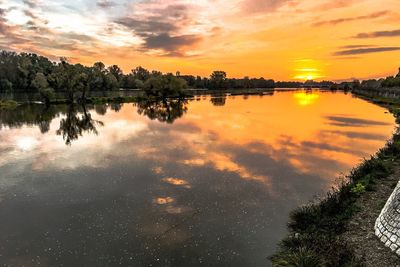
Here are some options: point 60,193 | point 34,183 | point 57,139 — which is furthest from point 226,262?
point 57,139

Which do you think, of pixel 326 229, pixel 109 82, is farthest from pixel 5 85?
pixel 326 229

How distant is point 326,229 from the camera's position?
49.1 ft

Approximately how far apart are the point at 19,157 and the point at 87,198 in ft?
46.4

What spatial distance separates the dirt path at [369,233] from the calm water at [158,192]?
11.3 ft

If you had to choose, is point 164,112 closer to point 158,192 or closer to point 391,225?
point 158,192

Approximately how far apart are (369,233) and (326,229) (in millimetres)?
1862

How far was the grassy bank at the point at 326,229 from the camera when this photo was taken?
12023 millimetres

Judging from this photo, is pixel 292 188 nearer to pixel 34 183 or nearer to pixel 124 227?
pixel 124 227

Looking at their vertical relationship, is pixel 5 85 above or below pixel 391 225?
above

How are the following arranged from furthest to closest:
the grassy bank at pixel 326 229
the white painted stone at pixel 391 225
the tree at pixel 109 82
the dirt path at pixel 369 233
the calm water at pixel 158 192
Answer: the tree at pixel 109 82, the calm water at pixel 158 192, the white painted stone at pixel 391 225, the grassy bank at pixel 326 229, the dirt path at pixel 369 233

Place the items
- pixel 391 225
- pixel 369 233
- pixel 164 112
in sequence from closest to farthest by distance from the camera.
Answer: pixel 391 225, pixel 369 233, pixel 164 112

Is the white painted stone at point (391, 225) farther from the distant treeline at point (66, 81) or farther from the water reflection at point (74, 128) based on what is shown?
the distant treeline at point (66, 81)

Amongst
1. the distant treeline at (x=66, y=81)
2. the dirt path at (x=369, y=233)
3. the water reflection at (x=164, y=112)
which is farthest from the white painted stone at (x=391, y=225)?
the distant treeline at (x=66, y=81)

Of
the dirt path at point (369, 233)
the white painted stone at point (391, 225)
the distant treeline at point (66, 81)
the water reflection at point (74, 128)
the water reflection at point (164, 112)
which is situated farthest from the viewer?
the distant treeline at point (66, 81)
